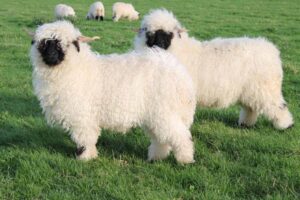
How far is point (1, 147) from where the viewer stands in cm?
657

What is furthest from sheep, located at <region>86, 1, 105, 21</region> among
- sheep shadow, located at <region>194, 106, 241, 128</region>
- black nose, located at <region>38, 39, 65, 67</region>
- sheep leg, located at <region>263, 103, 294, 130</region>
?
black nose, located at <region>38, 39, 65, 67</region>

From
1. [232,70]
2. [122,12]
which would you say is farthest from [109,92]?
[122,12]

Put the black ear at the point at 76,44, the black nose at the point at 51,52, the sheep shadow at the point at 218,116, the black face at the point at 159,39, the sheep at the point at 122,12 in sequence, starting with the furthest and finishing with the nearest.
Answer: the sheep at the point at 122,12 < the sheep shadow at the point at 218,116 < the black face at the point at 159,39 < the black ear at the point at 76,44 < the black nose at the point at 51,52

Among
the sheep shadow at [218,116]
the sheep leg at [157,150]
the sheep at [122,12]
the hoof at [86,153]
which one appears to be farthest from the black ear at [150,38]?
the sheep at [122,12]

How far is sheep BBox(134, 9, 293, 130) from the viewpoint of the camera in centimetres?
732

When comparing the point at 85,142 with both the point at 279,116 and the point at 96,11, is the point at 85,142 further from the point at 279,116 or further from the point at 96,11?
the point at 96,11

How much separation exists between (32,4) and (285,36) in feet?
66.9

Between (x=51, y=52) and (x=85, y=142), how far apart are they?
4.02ft

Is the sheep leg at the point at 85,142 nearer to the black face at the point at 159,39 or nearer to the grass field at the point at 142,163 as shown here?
the grass field at the point at 142,163

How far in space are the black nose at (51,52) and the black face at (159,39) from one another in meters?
1.97

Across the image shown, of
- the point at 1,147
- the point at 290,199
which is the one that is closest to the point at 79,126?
the point at 1,147

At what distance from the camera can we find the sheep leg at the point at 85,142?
6082 millimetres

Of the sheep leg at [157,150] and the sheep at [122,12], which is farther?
the sheep at [122,12]

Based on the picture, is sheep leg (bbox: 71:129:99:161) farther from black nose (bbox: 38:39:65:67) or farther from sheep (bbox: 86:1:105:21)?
sheep (bbox: 86:1:105:21)
